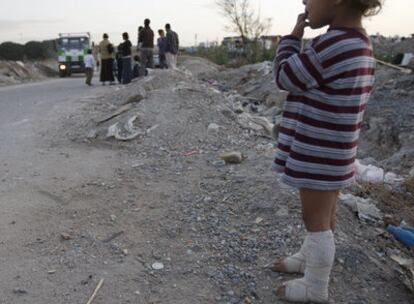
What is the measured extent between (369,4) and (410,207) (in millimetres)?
2653

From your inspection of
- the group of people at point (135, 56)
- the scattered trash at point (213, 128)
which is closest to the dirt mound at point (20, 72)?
the group of people at point (135, 56)

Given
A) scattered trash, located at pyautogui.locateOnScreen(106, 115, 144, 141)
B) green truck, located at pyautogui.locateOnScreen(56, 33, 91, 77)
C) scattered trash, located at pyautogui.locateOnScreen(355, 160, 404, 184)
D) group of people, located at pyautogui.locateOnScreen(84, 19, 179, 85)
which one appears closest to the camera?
scattered trash, located at pyautogui.locateOnScreen(355, 160, 404, 184)

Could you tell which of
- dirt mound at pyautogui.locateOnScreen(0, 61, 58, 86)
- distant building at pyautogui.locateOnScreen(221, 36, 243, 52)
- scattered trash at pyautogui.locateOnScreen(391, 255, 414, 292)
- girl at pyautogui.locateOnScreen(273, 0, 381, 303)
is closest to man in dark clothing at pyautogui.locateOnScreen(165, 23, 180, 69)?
dirt mound at pyautogui.locateOnScreen(0, 61, 58, 86)

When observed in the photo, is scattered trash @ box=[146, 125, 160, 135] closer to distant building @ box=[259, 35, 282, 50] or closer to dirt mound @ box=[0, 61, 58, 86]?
dirt mound @ box=[0, 61, 58, 86]

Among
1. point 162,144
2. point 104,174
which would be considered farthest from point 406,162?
point 104,174

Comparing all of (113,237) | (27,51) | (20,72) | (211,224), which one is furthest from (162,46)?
(27,51)

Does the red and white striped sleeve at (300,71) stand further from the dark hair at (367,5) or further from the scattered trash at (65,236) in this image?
the scattered trash at (65,236)

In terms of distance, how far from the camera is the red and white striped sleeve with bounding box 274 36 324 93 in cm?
201

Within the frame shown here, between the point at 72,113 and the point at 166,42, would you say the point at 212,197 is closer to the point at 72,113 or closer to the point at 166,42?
the point at 72,113

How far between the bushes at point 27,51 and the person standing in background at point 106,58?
26.9m

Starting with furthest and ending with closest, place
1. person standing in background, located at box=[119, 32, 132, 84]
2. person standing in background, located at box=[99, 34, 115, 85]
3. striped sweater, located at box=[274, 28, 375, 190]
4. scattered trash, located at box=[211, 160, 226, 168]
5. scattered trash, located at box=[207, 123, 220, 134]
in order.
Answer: person standing in background, located at box=[99, 34, 115, 85] → person standing in background, located at box=[119, 32, 132, 84] → scattered trash, located at box=[207, 123, 220, 134] → scattered trash, located at box=[211, 160, 226, 168] → striped sweater, located at box=[274, 28, 375, 190]

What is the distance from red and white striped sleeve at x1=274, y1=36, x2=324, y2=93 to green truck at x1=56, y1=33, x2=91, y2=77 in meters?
23.3

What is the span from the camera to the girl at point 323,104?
2006mm

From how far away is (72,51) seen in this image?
24.9 meters
